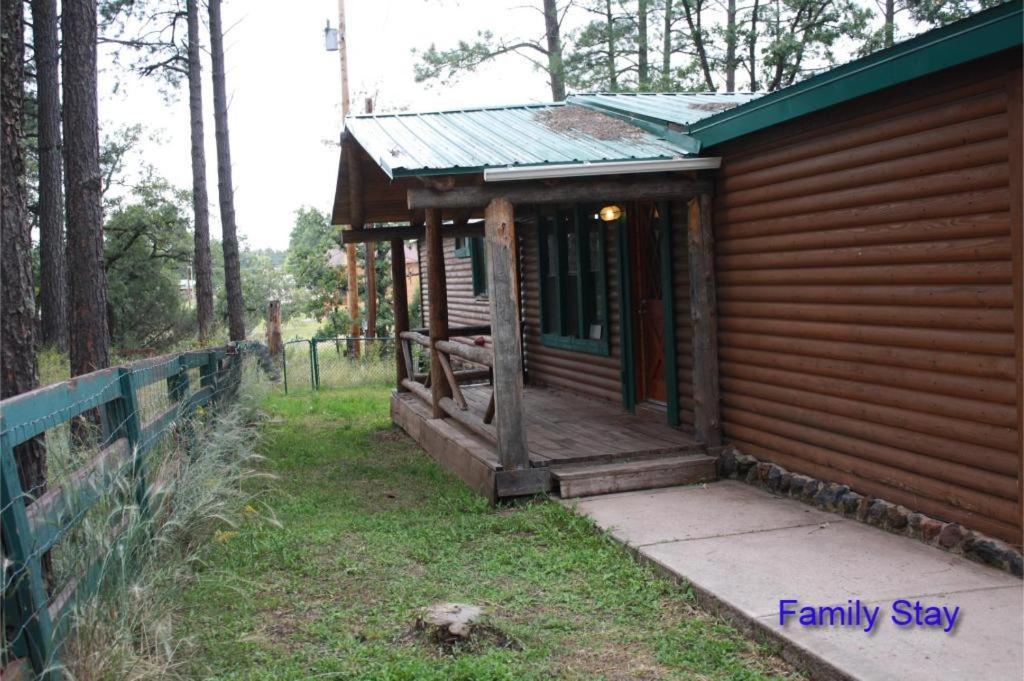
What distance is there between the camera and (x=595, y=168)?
6875mm

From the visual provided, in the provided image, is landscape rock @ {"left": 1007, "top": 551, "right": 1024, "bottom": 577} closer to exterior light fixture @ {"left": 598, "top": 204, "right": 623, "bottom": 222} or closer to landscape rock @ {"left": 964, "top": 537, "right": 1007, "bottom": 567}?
landscape rock @ {"left": 964, "top": 537, "right": 1007, "bottom": 567}

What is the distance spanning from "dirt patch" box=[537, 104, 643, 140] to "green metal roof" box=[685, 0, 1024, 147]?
1.14m

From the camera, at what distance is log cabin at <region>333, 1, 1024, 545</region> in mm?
4902

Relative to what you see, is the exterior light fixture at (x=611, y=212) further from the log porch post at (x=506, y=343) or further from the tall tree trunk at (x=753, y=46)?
the tall tree trunk at (x=753, y=46)

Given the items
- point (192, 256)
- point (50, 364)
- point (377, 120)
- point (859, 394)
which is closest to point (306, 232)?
point (192, 256)

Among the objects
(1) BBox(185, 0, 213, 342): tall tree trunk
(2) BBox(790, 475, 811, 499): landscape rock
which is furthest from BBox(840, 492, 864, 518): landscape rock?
(1) BBox(185, 0, 213, 342): tall tree trunk

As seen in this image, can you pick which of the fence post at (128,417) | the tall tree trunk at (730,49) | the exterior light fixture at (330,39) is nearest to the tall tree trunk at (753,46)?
the tall tree trunk at (730,49)

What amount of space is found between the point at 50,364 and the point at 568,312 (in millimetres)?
7594

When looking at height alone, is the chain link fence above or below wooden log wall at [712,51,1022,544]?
below

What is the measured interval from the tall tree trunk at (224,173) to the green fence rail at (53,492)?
41.6 feet

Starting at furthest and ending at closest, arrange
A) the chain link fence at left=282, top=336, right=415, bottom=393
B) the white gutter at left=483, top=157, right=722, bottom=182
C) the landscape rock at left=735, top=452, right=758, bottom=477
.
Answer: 1. the chain link fence at left=282, top=336, right=415, bottom=393
2. the landscape rock at left=735, top=452, right=758, bottom=477
3. the white gutter at left=483, top=157, right=722, bottom=182

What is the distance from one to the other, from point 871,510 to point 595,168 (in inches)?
117

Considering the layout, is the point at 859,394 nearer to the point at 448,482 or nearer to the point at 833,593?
the point at 833,593

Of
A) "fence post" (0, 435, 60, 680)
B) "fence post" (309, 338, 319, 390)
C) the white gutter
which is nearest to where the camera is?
"fence post" (0, 435, 60, 680)
